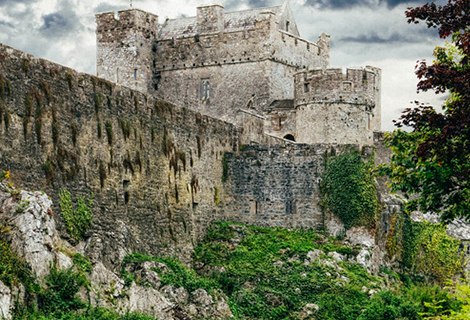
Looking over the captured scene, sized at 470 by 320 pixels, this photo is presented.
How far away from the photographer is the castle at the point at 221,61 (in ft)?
144

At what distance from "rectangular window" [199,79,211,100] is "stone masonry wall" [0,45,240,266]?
33.2ft

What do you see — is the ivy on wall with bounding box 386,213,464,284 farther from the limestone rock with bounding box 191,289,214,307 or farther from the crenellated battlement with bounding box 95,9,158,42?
the crenellated battlement with bounding box 95,9,158,42

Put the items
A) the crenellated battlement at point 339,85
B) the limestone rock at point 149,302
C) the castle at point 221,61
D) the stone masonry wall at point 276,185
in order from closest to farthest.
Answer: the limestone rock at point 149,302 < the stone masonry wall at point 276,185 < the crenellated battlement at point 339,85 < the castle at point 221,61

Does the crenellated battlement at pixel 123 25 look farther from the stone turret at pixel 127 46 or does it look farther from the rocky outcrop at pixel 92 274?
the rocky outcrop at pixel 92 274

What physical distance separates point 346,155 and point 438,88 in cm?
1386

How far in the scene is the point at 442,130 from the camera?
20.4 meters

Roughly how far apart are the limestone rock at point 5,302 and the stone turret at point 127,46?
26791mm

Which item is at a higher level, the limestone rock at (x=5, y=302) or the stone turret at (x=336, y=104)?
the stone turret at (x=336, y=104)

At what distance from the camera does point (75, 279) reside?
22281 millimetres

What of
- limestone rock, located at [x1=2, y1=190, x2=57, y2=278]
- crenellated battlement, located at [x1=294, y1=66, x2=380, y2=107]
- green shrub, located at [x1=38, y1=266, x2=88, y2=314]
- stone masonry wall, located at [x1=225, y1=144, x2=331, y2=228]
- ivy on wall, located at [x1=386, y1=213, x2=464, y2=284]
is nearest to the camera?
green shrub, located at [x1=38, y1=266, x2=88, y2=314]

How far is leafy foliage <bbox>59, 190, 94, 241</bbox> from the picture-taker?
82.2 feet

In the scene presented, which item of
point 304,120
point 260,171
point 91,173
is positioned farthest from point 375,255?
point 91,173

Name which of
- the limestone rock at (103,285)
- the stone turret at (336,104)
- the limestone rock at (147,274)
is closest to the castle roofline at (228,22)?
the stone turret at (336,104)

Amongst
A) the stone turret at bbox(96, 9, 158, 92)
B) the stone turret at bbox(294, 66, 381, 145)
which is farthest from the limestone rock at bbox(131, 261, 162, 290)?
the stone turret at bbox(96, 9, 158, 92)
